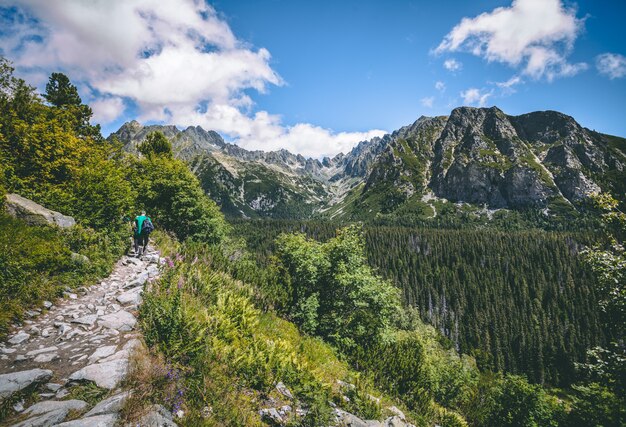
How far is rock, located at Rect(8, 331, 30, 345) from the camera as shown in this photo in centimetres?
692

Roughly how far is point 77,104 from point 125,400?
4415cm

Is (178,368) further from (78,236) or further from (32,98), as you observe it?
(32,98)

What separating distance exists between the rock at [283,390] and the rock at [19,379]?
17.2ft

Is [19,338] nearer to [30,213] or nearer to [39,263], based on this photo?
[39,263]

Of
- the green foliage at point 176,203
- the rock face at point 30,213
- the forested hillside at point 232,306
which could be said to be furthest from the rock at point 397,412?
the green foliage at point 176,203

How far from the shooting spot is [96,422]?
4715 millimetres

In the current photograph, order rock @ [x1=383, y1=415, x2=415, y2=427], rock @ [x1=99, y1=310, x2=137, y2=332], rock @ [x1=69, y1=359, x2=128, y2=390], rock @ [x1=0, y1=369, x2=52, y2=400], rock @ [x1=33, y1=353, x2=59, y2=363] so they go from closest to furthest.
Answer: rock @ [x1=0, y1=369, x2=52, y2=400]
rock @ [x1=69, y1=359, x2=128, y2=390]
rock @ [x1=33, y1=353, x2=59, y2=363]
rock @ [x1=99, y1=310, x2=137, y2=332]
rock @ [x1=383, y1=415, x2=415, y2=427]

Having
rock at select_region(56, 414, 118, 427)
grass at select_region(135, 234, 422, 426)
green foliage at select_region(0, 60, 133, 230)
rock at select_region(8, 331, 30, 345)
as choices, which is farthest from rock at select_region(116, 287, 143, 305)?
green foliage at select_region(0, 60, 133, 230)

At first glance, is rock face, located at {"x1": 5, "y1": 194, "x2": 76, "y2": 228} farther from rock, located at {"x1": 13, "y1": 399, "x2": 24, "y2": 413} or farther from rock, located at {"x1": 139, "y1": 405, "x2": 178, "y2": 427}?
rock, located at {"x1": 139, "y1": 405, "x2": 178, "y2": 427}

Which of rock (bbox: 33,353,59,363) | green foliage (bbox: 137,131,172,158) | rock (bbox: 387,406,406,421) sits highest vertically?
green foliage (bbox: 137,131,172,158)

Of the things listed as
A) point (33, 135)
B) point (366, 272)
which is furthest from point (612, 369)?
point (33, 135)

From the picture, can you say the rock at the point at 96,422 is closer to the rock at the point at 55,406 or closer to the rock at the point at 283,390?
the rock at the point at 55,406

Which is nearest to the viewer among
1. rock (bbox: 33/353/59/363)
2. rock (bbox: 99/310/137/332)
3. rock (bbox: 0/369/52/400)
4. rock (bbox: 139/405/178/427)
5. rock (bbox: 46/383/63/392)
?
rock (bbox: 139/405/178/427)

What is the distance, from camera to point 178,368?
6801 mm
